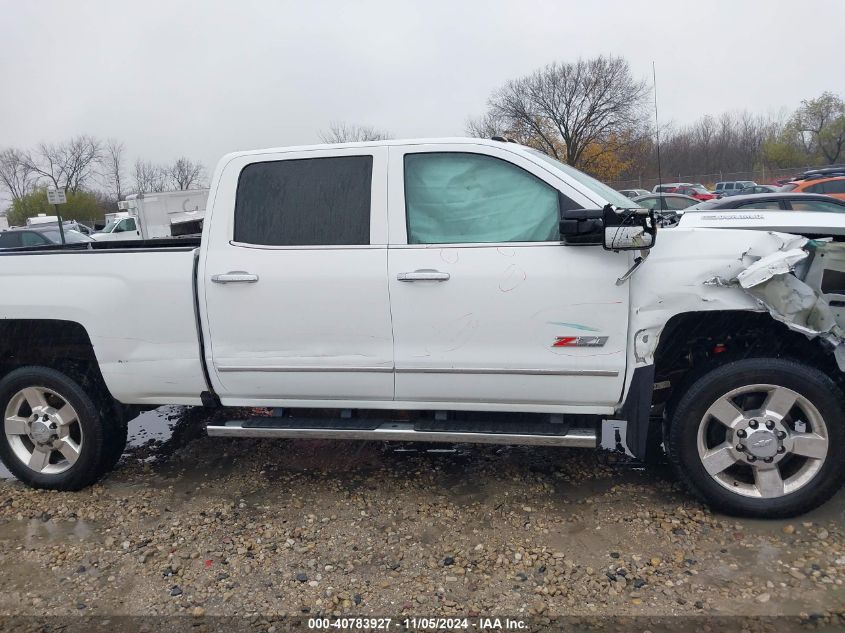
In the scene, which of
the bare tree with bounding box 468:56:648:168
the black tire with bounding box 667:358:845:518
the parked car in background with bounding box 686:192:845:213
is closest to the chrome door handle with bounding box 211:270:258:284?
the black tire with bounding box 667:358:845:518

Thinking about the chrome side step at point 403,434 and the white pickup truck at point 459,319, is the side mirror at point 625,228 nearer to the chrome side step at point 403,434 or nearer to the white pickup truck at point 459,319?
the white pickup truck at point 459,319

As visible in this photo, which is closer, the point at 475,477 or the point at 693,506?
the point at 693,506

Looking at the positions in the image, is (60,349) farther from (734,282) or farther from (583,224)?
(734,282)

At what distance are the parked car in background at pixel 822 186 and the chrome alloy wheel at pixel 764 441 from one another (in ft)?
54.2

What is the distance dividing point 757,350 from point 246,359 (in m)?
2.82

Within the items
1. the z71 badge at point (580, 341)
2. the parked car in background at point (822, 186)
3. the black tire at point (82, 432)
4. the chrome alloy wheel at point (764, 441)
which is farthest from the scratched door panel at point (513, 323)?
the parked car in background at point (822, 186)

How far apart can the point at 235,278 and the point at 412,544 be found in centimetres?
175

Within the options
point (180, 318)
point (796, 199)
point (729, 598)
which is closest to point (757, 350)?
point (729, 598)

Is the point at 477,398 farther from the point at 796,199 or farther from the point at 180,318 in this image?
the point at 796,199

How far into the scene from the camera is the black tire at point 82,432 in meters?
4.06

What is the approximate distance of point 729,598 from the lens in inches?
111

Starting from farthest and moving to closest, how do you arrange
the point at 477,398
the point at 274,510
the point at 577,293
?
the point at 274,510 → the point at 477,398 → the point at 577,293

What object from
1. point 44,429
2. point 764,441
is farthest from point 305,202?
point 764,441

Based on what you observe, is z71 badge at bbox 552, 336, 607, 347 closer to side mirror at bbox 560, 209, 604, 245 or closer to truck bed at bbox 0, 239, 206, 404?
side mirror at bbox 560, 209, 604, 245
